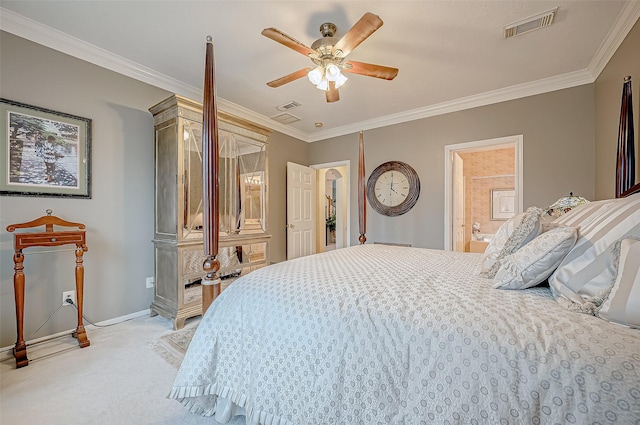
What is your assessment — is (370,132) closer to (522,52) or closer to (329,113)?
(329,113)

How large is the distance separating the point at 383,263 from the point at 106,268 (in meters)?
2.71

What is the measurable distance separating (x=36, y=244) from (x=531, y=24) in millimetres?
4323

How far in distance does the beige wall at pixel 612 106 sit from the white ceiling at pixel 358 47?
13 cm

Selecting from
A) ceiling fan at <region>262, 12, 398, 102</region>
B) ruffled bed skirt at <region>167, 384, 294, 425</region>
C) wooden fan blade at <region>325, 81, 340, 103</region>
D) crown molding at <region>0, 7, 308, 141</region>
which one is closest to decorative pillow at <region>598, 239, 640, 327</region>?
ruffled bed skirt at <region>167, 384, 294, 425</region>

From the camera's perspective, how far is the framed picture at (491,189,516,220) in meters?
5.38

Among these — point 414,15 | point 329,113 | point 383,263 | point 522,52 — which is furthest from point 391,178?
point 383,263

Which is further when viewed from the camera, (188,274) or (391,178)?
(391,178)

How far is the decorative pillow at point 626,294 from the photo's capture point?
72cm

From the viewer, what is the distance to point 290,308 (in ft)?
3.53

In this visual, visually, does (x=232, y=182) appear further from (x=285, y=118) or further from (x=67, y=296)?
(x=67, y=296)

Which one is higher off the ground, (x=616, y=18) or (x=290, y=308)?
(x=616, y=18)

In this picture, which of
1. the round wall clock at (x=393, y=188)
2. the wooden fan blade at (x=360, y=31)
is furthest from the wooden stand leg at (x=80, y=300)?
the round wall clock at (x=393, y=188)

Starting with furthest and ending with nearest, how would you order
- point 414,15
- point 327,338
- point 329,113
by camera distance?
point 329,113 → point 414,15 → point 327,338

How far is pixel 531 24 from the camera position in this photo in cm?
216
